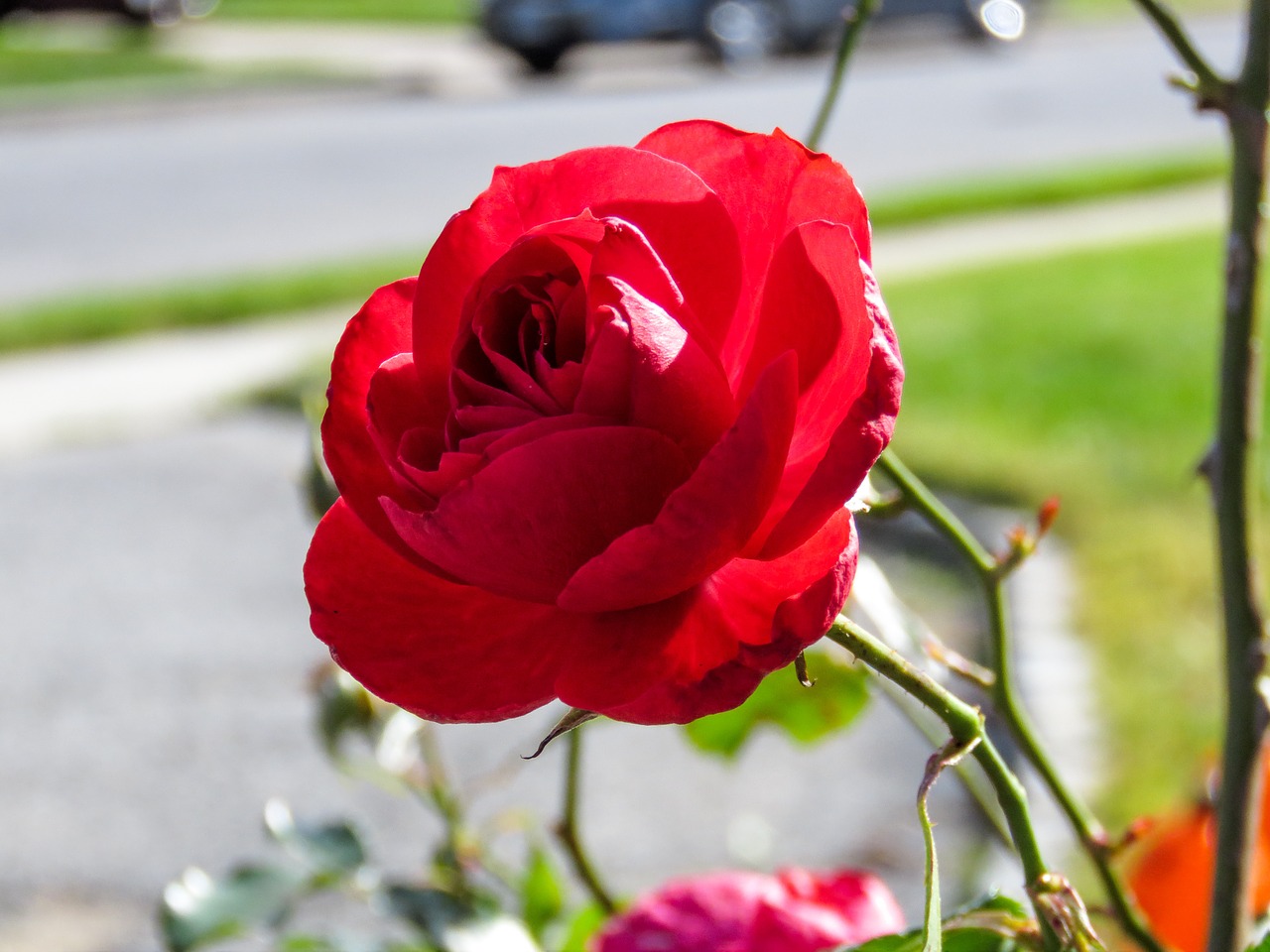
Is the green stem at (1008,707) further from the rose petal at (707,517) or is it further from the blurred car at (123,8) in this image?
the blurred car at (123,8)

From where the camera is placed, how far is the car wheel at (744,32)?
10922 millimetres

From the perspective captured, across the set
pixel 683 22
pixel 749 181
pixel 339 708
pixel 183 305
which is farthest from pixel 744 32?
pixel 749 181

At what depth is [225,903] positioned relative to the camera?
0.67 metres

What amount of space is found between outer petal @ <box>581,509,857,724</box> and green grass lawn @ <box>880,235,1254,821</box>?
6.53ft

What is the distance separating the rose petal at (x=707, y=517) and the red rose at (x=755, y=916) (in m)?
0.26

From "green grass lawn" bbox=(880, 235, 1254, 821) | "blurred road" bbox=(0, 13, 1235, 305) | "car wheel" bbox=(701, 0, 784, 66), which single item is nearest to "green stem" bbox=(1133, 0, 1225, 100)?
→ "green grass lawn" bbox=(880, 235, 1254, 821)

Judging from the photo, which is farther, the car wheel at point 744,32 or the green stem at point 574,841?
the car wheel at point 744,32

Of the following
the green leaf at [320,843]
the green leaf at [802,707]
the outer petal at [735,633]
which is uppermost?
the outer petal at [735,633]

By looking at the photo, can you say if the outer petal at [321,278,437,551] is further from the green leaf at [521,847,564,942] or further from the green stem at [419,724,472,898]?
the green leaf at [521,847,564,942]

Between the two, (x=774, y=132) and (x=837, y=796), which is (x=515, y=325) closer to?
(x=774, y=132)

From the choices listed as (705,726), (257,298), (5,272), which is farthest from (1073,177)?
(705,726)

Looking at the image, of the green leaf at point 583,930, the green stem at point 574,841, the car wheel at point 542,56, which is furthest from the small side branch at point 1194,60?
the car wheel at point 542,56

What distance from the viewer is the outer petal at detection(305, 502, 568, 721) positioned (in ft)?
1.05

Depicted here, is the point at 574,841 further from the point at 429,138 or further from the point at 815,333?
the point at 429,138
